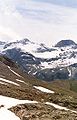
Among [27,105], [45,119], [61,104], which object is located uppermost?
[61,104]

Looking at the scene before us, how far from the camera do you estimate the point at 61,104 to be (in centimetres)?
5822

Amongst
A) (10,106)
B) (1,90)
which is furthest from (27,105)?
(1,90)

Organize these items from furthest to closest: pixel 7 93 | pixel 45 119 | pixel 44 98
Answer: pixel 44 98
pixel 7 93
pixel 45 119

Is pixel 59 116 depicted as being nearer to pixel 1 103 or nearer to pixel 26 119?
pixel 26 119

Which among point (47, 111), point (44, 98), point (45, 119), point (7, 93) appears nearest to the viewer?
point (45, 119)

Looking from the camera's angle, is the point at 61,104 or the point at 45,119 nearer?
the point at 45,119

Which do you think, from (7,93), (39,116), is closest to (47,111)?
(39,116)

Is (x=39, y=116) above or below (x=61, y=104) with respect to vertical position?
below

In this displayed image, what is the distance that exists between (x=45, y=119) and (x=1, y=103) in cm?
859

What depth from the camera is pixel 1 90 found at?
187 ft

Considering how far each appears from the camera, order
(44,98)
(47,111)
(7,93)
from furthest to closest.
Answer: (44,98) → (7,93) → (47,111)

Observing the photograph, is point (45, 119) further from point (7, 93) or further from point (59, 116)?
point (7, 93)

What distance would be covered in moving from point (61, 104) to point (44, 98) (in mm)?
3294

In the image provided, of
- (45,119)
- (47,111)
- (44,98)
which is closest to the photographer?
(45,119)
